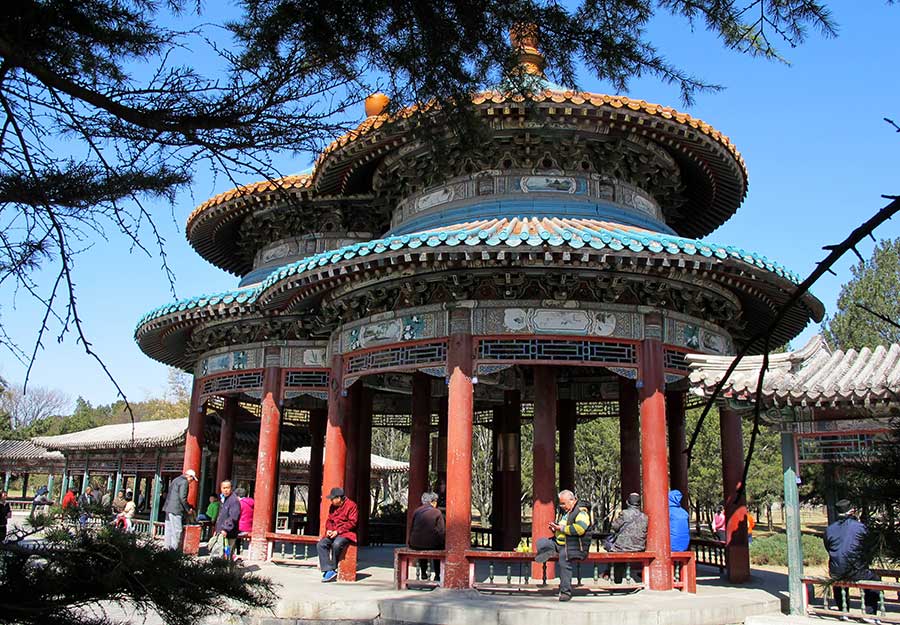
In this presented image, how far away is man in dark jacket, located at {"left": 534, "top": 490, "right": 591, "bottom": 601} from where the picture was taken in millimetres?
8625

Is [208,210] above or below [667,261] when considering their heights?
above

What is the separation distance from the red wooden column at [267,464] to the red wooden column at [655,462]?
612 centimetres

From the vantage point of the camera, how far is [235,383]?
1380 centimetres

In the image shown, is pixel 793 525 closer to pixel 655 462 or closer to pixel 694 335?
pixel 655 462

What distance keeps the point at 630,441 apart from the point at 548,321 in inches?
183

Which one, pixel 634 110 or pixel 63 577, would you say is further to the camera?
pixel 634 110

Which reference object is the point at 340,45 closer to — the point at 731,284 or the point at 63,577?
the point at 63,577

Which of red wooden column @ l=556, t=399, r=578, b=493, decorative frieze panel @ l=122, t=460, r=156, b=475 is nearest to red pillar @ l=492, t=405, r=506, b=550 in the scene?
red wooden column @ l=556, t=399, r=578, b=493

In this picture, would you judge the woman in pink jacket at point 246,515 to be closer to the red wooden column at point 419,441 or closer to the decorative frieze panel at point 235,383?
the decorative frieze panel at point 235,383

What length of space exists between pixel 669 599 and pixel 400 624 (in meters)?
2.99

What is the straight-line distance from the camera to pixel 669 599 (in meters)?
8.71

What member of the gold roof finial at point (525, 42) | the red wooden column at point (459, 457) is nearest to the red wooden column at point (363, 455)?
the red wooden column at point (459, 457)

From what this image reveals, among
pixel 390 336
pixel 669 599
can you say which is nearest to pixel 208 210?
pixel 390 336

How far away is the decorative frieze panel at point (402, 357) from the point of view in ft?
33.1
